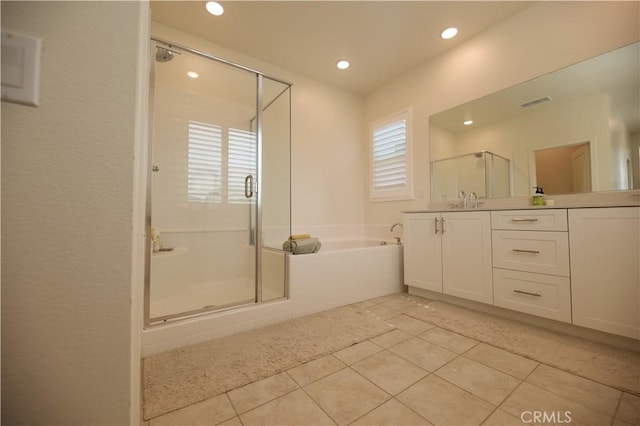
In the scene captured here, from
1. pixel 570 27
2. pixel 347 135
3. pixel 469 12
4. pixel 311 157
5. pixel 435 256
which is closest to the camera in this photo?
pixel 570 27

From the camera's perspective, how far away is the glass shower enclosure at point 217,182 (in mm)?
2076

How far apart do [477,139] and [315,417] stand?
8.91 ft

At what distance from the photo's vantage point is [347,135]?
11.6 feet

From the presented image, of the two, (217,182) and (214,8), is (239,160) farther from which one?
(214,8)

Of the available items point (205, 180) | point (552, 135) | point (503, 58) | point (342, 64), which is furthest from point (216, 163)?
point (552, 135)

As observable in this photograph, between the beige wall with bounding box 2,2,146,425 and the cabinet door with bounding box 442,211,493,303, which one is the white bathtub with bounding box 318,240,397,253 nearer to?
the cabinet door with bounding box 442,211,493,303

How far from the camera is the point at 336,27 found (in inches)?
92.0

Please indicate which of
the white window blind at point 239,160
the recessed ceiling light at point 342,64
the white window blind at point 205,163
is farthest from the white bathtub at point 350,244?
the recessed ceiling light at point 342,64

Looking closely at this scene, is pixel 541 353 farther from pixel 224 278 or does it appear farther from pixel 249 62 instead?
pixel 249 62

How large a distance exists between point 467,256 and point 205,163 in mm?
2727

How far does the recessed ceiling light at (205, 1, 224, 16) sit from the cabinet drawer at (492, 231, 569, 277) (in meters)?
2.95

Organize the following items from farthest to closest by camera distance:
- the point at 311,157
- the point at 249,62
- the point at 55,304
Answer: the point at 311,157
the point at 249,62
the point at 55,304

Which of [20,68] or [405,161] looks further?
[405,161]

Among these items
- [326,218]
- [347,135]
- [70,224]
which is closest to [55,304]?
[70,224]
